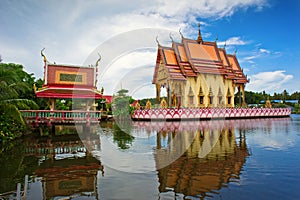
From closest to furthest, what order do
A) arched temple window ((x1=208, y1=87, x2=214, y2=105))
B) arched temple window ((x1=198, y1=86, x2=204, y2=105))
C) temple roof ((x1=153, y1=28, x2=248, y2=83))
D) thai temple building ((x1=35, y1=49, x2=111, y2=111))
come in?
thai temple building ((x1=35, y1=49, x2=111, y2=111)) → temple roof ((x1=153, y1=28, x2=248, y2=83)) → arched temple window ((x1=198, y1=86, x2=204, y2=105)) → arched temple window ((x1=208, y1=87, x2=214, y2=105))

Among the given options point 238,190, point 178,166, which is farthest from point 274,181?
point 178,166

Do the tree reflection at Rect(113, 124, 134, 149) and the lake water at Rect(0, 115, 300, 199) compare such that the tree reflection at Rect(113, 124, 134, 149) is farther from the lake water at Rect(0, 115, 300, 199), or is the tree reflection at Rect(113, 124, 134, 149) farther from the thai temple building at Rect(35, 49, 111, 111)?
the thai temple building at Rect(35, 49, 111, 111)

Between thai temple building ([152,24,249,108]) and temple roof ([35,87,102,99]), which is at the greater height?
thai temple building ([152,24,249,108])

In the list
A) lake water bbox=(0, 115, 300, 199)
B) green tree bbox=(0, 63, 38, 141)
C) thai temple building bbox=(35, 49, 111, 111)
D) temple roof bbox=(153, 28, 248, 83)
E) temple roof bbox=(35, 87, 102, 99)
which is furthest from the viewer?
temple roof bbox=(153, 28, 248, 83)

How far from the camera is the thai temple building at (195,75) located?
26578 millimetres

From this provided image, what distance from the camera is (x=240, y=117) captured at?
27.0 metres

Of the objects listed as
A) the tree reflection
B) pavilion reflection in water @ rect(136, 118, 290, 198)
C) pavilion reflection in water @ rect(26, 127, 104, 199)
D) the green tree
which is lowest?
pavilion reflection in water @ rect(26, 127, 104, 199)

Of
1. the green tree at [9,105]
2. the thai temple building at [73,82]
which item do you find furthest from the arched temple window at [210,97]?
the green tree at [9,105]

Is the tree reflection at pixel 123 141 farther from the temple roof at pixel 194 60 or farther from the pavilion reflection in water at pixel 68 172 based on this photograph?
the temple roof at pixel 194 60

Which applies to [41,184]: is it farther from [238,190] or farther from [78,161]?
[238,190]

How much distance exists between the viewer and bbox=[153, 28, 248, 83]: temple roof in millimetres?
26381

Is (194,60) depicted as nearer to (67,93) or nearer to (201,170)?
(67,93)

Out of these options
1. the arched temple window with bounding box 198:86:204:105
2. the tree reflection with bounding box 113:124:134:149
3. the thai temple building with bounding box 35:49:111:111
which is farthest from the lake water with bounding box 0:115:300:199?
the arched temple window with bounding box 198:86:204:105

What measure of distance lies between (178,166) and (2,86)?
8.59m
